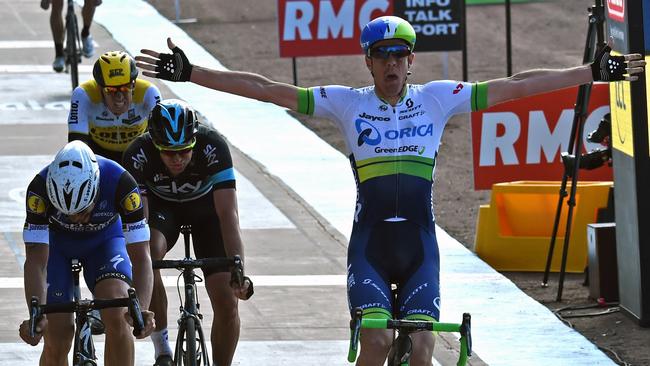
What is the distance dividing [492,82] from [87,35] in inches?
577

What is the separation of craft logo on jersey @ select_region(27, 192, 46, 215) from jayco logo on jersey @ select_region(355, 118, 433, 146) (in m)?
1.66

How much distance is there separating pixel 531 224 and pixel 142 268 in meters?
6.10

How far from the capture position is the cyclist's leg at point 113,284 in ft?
26.2

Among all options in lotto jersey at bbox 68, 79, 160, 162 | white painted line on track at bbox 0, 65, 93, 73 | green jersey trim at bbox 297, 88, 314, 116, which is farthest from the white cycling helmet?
white painted line on track at bbox 0, 65, 93, 73

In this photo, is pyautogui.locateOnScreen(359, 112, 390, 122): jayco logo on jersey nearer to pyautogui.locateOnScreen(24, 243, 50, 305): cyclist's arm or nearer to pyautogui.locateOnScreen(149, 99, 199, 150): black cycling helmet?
pyautogui.locateOnScreen(149, 99, 199, 150): black cycling helmet

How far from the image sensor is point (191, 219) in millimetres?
9148

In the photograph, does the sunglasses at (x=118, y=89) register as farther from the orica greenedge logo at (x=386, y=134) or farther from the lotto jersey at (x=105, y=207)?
the orica greenedge logo at (x=386, y=134)

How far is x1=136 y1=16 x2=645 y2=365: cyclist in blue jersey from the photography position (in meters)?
7.58

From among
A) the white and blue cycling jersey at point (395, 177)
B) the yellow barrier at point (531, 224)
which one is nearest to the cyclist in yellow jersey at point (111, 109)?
the white and blue cycling jersey at point (395, 177)

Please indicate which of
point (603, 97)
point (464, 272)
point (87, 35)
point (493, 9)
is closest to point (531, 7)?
point (493, 9)

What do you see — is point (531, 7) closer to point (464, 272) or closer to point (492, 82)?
point (464, 272)

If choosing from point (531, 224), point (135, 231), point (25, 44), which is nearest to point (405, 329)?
point (135, 231)

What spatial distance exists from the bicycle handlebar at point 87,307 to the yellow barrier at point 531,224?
6366mm

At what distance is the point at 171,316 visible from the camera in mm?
11641
